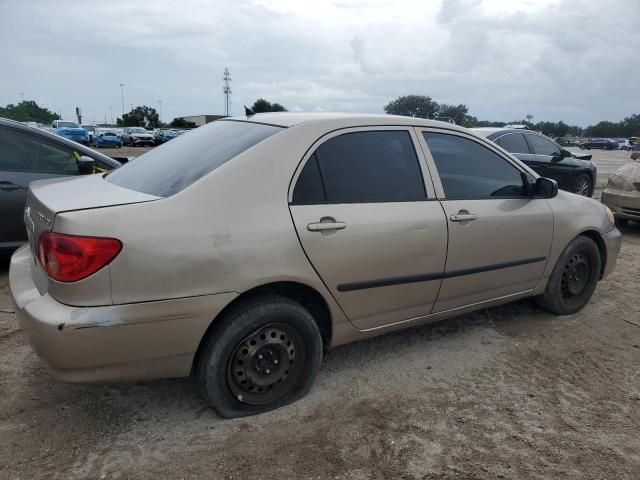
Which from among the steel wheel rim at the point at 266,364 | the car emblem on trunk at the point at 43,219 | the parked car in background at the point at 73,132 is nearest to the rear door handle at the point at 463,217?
the steel wheel rim at the point at 266,364

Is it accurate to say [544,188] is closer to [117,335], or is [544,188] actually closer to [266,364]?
[266,364]

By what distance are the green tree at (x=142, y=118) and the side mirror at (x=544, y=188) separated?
78.4m

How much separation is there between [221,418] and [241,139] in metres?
1.53

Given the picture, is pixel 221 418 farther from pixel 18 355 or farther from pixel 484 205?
pixel 484 205

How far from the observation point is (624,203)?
309 inches

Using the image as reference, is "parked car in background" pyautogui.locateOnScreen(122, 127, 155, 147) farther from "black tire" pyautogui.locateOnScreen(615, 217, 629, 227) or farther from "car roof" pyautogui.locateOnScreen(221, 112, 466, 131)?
"car roof" pyautogui.locateOnScreen(221, 112, 466, 131)

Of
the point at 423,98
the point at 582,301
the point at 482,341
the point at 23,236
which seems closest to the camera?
the point at 482,341

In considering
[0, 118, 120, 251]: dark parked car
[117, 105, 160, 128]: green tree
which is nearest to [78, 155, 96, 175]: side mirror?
[0, 118, 120, 251]: dark parked car

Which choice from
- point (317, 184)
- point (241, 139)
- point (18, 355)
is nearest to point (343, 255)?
point (317, 184)

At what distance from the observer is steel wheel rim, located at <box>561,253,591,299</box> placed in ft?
14.0

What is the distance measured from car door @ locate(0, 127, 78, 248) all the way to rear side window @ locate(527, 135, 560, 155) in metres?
7.51

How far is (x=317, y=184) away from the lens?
9.32 ft

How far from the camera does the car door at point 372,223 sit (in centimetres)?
278

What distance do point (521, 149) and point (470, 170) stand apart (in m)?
5.98
